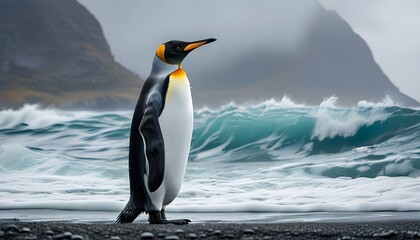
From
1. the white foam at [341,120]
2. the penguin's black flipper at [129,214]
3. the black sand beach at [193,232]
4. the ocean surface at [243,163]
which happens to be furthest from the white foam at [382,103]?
the black sand beach at [193,232]

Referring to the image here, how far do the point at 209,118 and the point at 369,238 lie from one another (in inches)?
505

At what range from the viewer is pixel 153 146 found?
172 inches

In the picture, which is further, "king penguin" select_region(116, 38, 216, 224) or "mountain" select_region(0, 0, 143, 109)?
"mountain" select_region(0, 0, 143, 109)

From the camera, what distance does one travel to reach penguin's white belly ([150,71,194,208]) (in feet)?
15.0

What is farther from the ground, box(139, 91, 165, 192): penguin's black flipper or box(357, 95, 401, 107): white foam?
box(357, 95, 401, 107): white foam

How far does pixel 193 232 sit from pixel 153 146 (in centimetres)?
78

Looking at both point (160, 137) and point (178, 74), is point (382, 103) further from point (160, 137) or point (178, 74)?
point (160, 137)

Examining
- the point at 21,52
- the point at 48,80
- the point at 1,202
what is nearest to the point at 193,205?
the point at 1,202

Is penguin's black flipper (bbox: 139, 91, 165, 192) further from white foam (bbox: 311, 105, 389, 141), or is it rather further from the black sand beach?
white foam (bbox: 311, 105, 389, 141)

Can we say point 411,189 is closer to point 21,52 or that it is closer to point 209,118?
point 209,118

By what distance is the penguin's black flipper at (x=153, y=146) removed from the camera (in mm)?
4348

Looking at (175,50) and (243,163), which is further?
(243,163)

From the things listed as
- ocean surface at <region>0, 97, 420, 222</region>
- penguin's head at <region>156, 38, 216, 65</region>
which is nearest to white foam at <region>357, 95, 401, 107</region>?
ocean surface at <region>0, 97, 420, 222</region>

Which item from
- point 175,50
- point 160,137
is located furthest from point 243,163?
point 160,137
